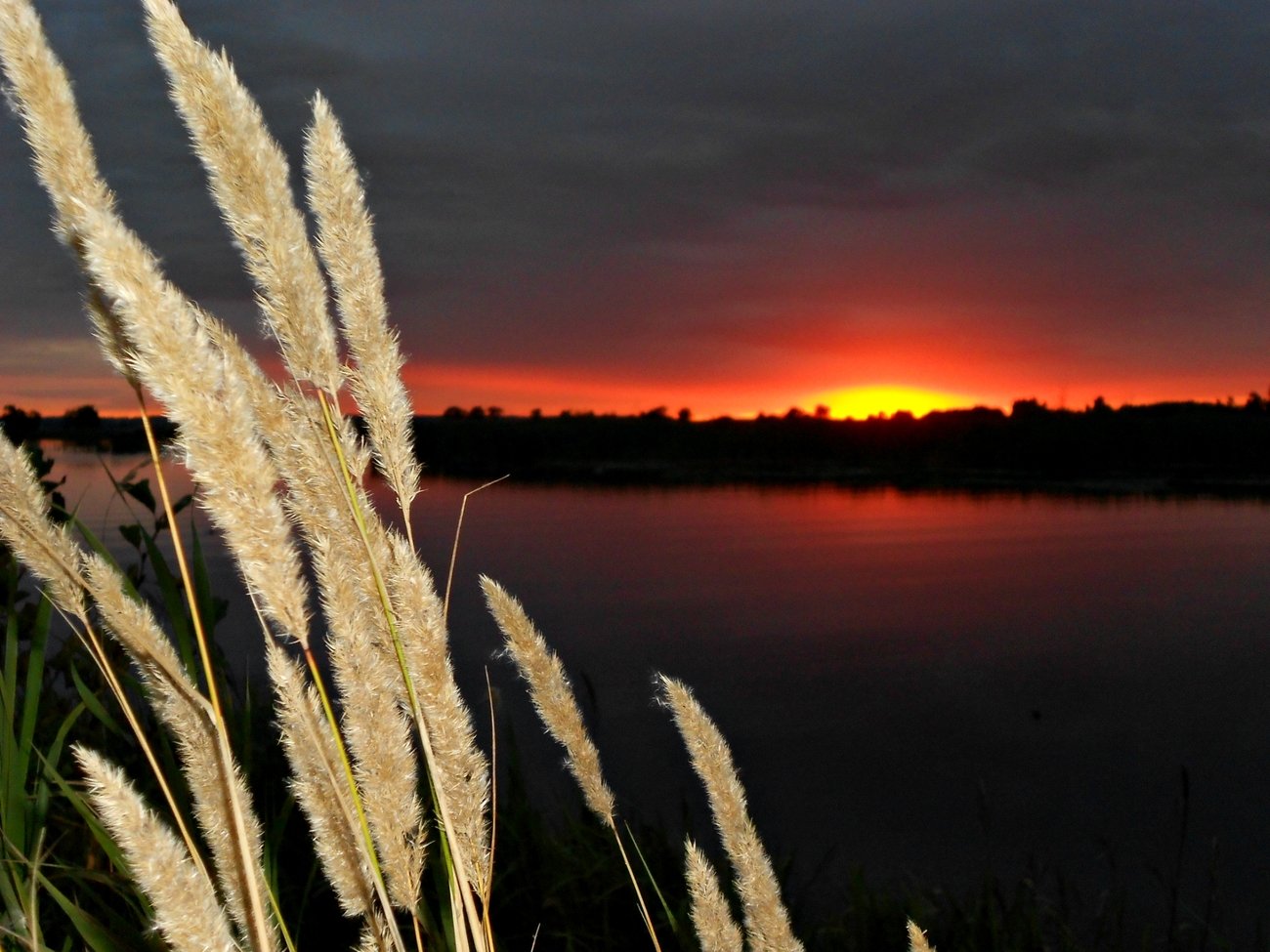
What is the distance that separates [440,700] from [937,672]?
4926 millimetres

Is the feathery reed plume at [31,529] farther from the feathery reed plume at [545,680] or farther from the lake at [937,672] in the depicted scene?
the lake at [937,672]

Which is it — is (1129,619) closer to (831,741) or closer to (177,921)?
(831,741)

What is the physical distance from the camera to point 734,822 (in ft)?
3.60

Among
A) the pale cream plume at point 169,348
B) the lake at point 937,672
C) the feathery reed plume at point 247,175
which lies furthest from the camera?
the lake at point 937,672

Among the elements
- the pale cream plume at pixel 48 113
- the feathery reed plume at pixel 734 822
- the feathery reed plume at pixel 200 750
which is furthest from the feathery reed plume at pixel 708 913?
the pale cream plume at pixel 48 113

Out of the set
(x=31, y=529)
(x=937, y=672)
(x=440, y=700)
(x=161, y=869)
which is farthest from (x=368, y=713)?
(x=937, y=672)

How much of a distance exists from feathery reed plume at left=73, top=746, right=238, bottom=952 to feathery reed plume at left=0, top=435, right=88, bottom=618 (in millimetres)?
235

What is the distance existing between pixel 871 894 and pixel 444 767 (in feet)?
7.16

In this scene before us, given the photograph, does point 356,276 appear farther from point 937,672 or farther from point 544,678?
point 937,672

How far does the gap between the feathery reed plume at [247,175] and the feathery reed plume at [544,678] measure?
1.44 feet

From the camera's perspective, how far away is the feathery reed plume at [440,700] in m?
0.85

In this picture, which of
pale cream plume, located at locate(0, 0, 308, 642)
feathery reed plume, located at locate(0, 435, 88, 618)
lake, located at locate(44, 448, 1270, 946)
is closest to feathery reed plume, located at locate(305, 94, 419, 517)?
pale cream plume, located at locate(0, 0, 308, 642)

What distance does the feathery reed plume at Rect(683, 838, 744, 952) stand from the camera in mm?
1122

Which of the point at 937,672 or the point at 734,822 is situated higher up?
the point at 734,822
